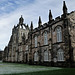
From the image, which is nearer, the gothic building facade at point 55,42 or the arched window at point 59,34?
the gothic building facade at point 55,42

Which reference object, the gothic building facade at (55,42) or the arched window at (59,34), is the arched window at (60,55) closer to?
the gothic building facade at (55,42)

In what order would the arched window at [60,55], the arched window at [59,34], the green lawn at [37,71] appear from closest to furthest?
the green lawn at [37,71], the arched window at [60,55], the arched window at [59,34]

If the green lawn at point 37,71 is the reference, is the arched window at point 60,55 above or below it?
above

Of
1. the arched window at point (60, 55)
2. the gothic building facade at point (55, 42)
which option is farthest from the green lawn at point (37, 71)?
the arched window at point (60, 55)


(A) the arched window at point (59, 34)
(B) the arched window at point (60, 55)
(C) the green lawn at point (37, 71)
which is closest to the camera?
(C) the green lawn at point (37, 71)

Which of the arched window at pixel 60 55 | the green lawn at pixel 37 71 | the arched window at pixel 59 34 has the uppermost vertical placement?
the arched window at pixel 59 34

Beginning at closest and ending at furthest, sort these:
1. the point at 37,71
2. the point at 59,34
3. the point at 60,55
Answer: the point at 37,71
the point at 60,55
the point at 59,34

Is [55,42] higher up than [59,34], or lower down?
lower down

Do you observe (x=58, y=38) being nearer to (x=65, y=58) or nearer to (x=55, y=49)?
(x=55, y=49)

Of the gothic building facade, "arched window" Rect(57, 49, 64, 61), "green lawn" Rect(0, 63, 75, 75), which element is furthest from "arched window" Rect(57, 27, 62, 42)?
"green lawn" Rect(0, 63, 75, 75)

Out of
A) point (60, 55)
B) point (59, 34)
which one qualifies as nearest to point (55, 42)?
point (59, 34)

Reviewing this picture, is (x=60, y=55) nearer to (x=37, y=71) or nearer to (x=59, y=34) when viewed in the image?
(x=59, y=34)

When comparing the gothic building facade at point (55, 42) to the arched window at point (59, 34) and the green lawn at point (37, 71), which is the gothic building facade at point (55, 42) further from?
the green lawn at point (37, 71)

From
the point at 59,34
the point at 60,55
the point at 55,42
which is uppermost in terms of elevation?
the point at 59,34
